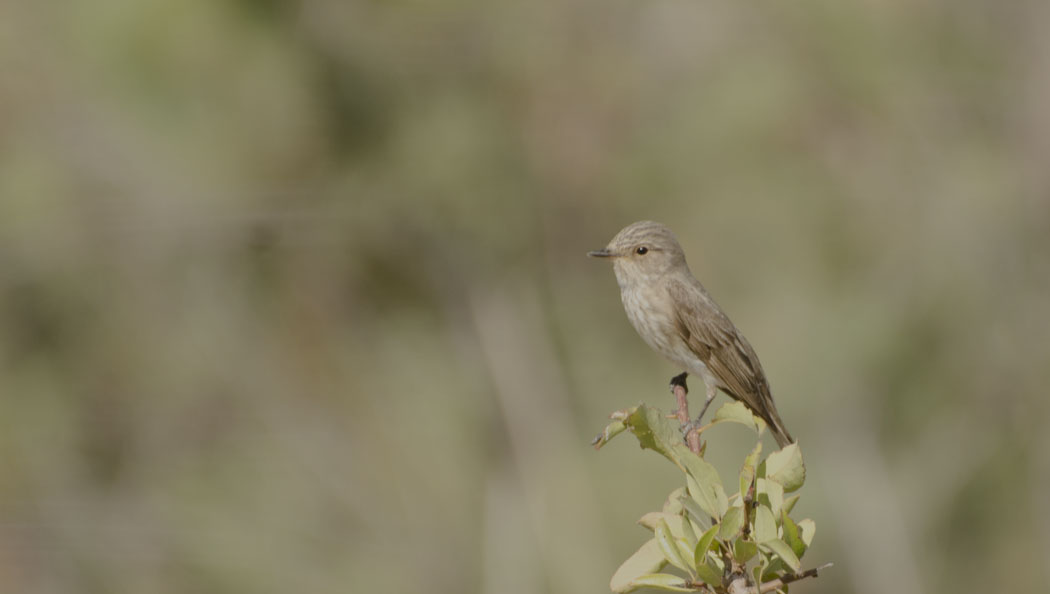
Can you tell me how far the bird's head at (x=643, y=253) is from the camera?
3.27m

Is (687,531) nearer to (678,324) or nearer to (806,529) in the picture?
(806,529)

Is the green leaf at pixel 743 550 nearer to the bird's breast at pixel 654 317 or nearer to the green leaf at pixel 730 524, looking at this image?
the green leaf at pixel 730 524

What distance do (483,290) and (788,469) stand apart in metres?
5.05

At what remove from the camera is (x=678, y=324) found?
3408 mm

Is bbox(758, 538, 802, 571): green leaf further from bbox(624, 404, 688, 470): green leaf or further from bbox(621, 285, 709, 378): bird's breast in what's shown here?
bbox(621, 285, 709, 378): bird's breast

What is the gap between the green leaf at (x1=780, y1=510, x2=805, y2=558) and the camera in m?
1.55

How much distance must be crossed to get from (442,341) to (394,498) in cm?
101

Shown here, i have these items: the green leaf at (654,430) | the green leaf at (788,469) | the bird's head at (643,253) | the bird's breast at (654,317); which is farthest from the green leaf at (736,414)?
the bird's breast at (654,317)

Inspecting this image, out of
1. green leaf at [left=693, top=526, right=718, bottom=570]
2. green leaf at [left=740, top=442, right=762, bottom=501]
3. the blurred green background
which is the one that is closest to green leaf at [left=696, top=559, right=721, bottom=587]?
green leaf at [left=693, top=526, right=718, bottom=570]

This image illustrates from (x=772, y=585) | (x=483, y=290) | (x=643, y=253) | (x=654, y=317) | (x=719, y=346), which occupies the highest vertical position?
(x=483, y=290)

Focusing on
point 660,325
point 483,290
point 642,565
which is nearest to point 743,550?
point 642,565

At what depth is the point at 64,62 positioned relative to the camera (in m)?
6.03

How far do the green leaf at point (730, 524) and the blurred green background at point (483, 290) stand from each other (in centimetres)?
442

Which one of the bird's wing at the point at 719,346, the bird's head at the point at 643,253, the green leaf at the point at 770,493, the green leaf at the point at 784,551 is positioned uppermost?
the bird's head at the point at 643,253
